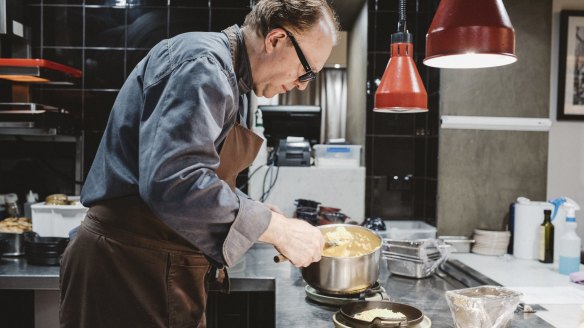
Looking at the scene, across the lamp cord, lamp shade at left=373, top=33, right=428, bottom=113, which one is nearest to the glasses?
lamp shade at left=373, top=33, right=428, bottom=113

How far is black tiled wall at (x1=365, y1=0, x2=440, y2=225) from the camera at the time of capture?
12.6 ft

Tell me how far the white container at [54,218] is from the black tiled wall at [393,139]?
2153 mm

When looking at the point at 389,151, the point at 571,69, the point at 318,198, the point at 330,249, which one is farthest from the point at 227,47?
the point at 571,69

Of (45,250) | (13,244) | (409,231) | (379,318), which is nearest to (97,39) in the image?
(13,244)

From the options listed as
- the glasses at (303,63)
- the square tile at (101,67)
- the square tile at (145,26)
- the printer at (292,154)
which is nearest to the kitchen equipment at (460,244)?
the printer at (292,154)

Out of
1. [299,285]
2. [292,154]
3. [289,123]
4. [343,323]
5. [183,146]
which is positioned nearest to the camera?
[183,146]

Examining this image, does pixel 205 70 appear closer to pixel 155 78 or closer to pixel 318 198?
pixel 155 78

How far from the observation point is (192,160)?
3.74 ft

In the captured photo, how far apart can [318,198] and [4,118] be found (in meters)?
2.07

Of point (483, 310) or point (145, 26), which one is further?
point (145, 26)

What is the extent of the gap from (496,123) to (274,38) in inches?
95.8

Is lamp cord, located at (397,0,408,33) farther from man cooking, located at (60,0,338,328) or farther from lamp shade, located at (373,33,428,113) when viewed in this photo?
man cooking, located at (60,0,338,328)

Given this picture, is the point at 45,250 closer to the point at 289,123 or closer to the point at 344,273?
the point at 344,273

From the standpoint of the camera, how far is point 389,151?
13.0 ft
